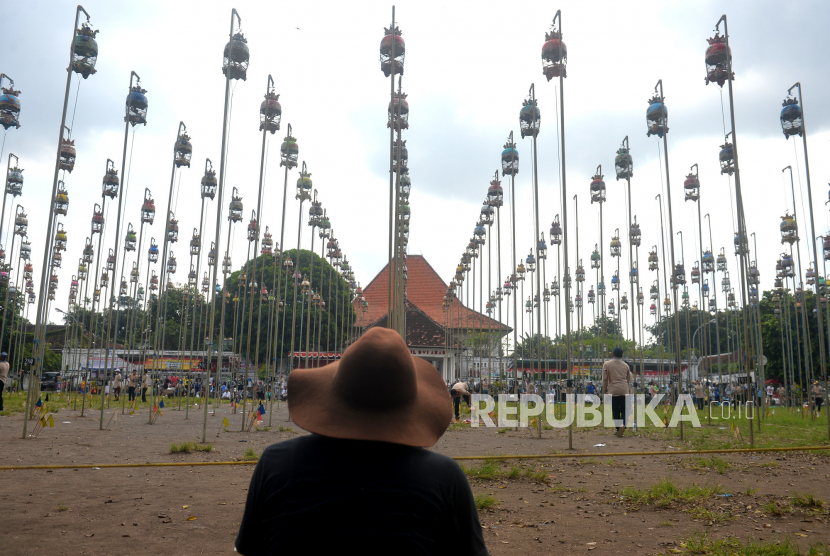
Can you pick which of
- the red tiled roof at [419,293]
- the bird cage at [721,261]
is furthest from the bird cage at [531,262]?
the red tiled roof at [419,293]

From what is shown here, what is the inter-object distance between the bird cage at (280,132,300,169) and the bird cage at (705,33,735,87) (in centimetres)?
1077

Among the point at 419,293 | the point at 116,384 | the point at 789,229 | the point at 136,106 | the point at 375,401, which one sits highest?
the point at 419,293

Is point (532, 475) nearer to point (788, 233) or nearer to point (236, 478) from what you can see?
point (236, 478)

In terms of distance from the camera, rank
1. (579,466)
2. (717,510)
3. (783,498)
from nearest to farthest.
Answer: (717,510) < (783,498) < (579,466)

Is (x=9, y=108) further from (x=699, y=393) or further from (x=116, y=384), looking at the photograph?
(x=699, y=393)

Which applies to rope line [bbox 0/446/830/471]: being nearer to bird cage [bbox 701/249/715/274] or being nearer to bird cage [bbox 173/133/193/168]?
bird cage [bbox 173/133/193/168]

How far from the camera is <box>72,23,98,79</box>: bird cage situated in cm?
1360

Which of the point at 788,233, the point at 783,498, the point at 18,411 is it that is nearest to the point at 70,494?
the point at 783,498

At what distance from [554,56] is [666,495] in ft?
33.4

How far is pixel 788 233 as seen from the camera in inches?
888

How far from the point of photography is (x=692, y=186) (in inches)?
803

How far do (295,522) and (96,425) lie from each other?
18581 mm

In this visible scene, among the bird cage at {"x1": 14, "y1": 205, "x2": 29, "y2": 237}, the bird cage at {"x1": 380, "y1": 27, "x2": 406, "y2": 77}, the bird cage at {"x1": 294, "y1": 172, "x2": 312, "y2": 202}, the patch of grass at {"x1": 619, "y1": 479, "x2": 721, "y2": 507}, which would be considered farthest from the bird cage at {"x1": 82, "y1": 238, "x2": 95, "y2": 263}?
the patch of grass at {"x1": 619, "y1": 479, "x2": 721, "y2": 507}

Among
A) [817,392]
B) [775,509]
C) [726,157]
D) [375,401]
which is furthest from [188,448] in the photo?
[817,392]
